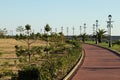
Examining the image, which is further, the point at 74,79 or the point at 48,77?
the point at 74,79

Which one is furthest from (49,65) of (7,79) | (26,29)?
(26,29)

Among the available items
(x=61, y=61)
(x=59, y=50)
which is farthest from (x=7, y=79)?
(x=59, y=50)

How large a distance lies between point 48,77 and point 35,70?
69 cm

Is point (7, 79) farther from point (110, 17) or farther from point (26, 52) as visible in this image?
point (110, 17)

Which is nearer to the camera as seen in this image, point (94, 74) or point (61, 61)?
point (61, 61)

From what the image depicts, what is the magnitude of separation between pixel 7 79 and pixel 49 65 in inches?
195

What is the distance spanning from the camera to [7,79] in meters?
19.4

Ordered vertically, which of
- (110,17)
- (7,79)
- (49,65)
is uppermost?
(110,17)

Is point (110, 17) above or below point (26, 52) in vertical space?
above

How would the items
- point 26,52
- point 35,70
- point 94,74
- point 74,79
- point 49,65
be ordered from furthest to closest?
point 26,52, point 94,74, point 74,79, point 49,65, point 35,70

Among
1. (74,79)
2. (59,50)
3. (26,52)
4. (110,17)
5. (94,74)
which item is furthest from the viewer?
(110,17)

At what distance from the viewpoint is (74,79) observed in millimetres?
16969

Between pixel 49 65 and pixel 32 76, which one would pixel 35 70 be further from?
pixel 49 65

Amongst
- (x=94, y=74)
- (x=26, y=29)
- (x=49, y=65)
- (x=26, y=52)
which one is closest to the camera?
(x=49, y=65)
